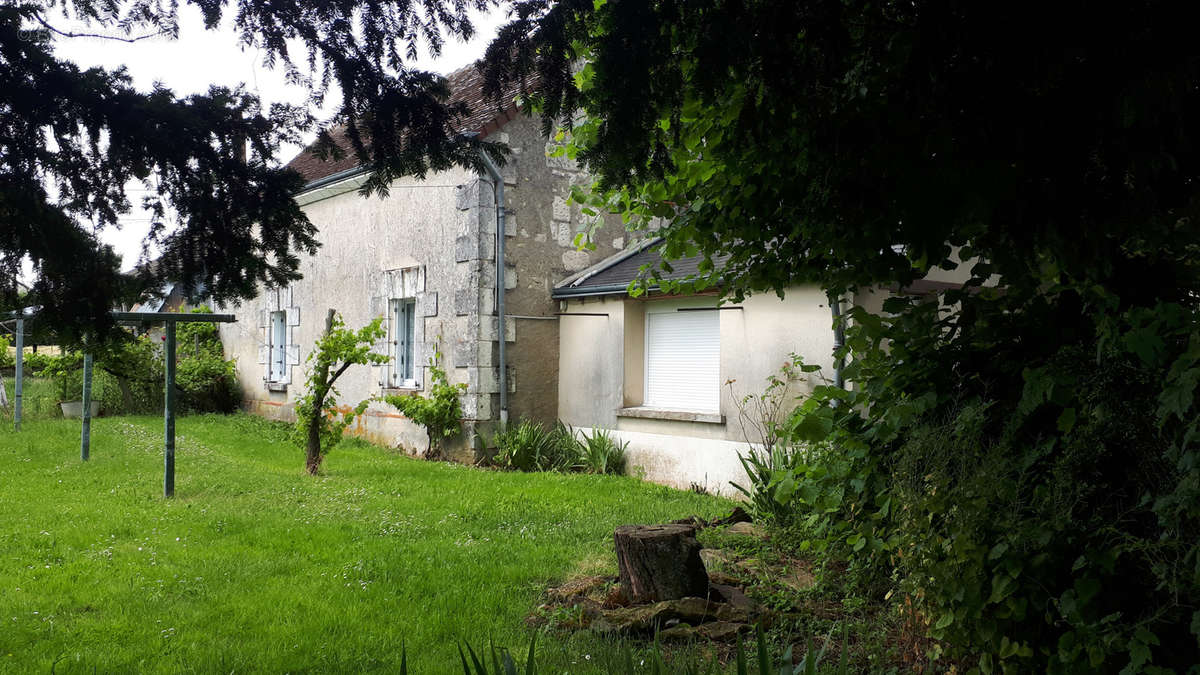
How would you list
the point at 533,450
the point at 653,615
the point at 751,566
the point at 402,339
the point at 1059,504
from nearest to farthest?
the point at 1059,504 → the point at 653,615 → the point at 751,566 → the point at 533,450 → the point at 402,339

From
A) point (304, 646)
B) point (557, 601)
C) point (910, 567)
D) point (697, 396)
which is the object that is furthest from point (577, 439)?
point (910, 567)

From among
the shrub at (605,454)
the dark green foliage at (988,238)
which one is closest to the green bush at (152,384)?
the shrub at (605,454)

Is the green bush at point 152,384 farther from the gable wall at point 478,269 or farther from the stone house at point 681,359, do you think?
the stone house at point 681,359

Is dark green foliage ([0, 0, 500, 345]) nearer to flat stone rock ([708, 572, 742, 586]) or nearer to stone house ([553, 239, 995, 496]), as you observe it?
flat stone rock ([708, 572, 742, 586])

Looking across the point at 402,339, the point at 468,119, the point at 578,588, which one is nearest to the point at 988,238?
the point at 578,588

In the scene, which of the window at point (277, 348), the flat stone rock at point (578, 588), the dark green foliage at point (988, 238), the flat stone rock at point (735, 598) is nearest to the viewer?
the dark green foliage at point (988, 238)

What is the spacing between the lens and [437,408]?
11.0 meters

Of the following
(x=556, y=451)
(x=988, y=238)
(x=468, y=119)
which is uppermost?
(x=468, y=119)

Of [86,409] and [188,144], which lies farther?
[86,409]

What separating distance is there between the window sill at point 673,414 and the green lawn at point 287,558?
0.80 meters

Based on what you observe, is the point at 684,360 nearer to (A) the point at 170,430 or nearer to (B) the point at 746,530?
(B) the point at 746,530

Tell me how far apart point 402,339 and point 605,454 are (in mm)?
3949

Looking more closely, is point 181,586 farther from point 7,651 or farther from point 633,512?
point 633,512

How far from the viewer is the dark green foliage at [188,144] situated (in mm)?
3184
